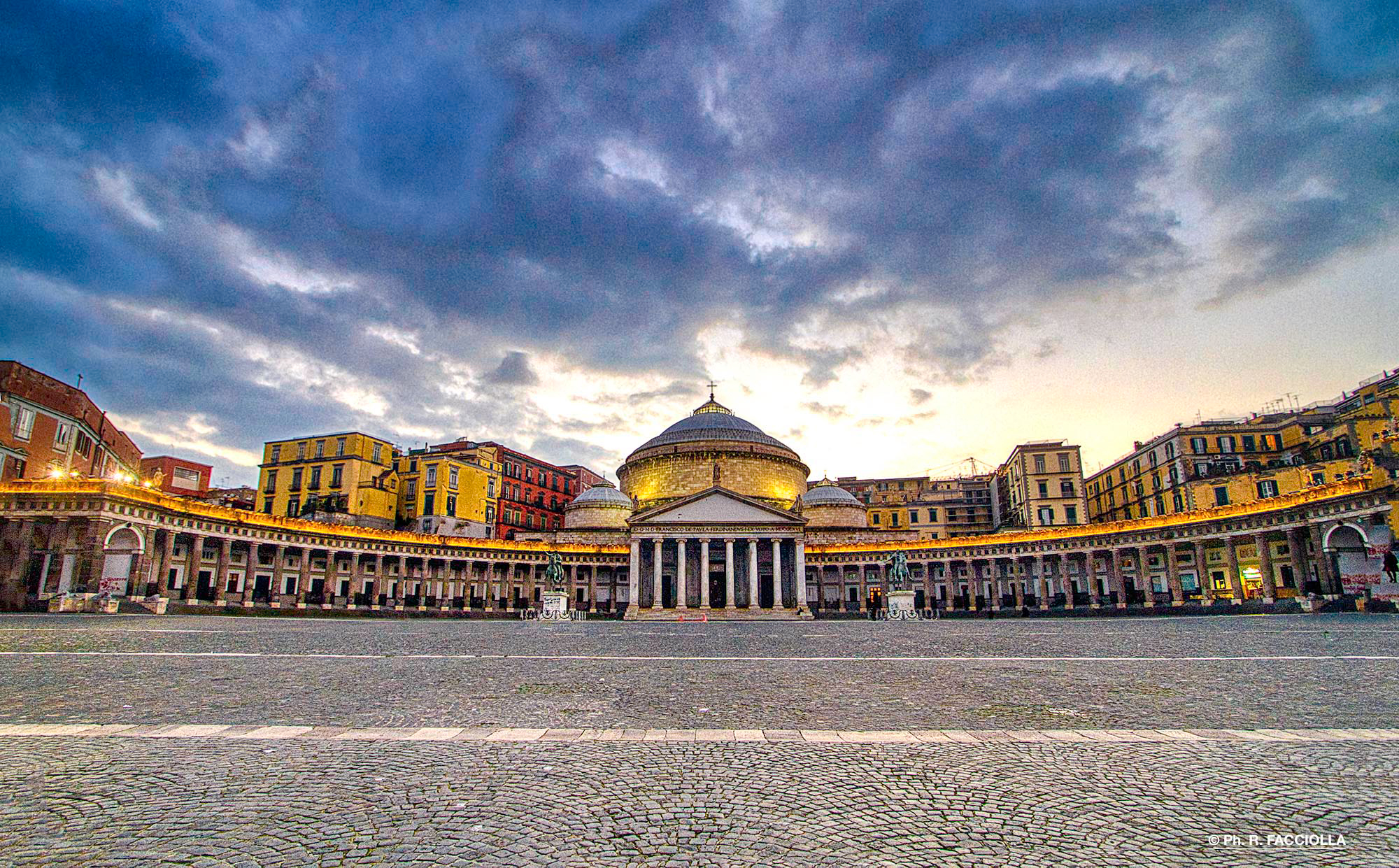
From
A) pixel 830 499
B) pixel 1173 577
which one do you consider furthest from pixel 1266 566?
pixel 830 499

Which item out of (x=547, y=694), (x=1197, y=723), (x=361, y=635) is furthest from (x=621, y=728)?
(x=361, y=635)

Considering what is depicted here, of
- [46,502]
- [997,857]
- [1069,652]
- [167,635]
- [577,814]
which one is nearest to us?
[997,857]

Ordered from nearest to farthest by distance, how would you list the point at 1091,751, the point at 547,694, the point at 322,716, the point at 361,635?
the point at 1091,751, the point at 322,716, the point at 547,694, the point at 361,635

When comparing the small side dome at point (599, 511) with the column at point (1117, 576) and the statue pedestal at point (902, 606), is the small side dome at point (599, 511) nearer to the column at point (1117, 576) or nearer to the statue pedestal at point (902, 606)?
the statue pedestal at point (902, 606)

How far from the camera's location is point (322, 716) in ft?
25.3

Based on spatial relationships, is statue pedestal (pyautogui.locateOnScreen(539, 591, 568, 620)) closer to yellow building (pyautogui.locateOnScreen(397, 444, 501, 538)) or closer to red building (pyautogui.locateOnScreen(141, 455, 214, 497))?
yellow building (pyautogui.locateOnScreen(397, 444, 501, 538))

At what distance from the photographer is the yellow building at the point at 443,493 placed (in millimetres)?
69938

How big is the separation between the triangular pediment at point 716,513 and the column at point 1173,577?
29199mm

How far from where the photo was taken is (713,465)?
82375 millimetres

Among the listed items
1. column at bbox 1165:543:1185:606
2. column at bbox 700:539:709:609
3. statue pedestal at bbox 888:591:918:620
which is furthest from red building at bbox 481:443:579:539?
column at bbox 1165:543:1185:606

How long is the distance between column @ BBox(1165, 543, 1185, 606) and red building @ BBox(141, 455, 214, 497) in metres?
90.3

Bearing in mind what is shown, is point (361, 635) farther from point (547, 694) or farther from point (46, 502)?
point (46, 502)

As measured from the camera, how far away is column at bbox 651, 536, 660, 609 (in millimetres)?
64375

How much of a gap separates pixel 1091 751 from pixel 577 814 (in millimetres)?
4253
